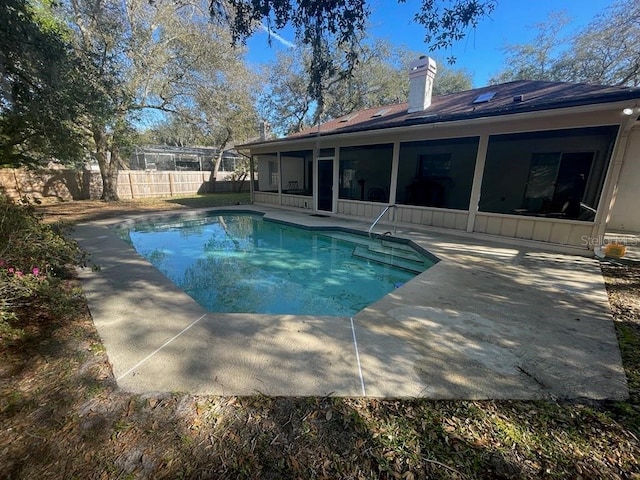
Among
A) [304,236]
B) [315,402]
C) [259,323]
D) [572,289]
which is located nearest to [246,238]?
[304,236]

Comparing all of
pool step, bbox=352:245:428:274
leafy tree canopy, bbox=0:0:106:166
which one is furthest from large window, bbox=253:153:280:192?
leafy tree canopy, bbox=0:0:106:166

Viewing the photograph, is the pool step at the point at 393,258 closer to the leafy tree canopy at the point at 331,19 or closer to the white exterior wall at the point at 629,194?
the leafy tree canopy at the point at 331,19

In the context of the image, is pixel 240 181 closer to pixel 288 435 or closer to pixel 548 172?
pixel 548 172

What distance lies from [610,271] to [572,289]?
168 cm

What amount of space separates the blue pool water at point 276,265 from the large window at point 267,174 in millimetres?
4796

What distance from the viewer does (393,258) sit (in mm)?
6285

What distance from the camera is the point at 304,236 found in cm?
824

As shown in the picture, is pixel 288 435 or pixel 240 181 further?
pixel 240 181

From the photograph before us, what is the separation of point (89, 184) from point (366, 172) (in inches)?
562

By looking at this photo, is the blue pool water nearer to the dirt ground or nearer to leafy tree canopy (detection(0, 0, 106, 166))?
the dirt ground

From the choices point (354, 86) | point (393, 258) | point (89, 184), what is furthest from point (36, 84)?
point (354, 86)

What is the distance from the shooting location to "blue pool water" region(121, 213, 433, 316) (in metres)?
4.37

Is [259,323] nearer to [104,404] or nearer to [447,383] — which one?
[104,404]

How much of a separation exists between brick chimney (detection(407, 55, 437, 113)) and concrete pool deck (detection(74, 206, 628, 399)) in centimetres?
682
